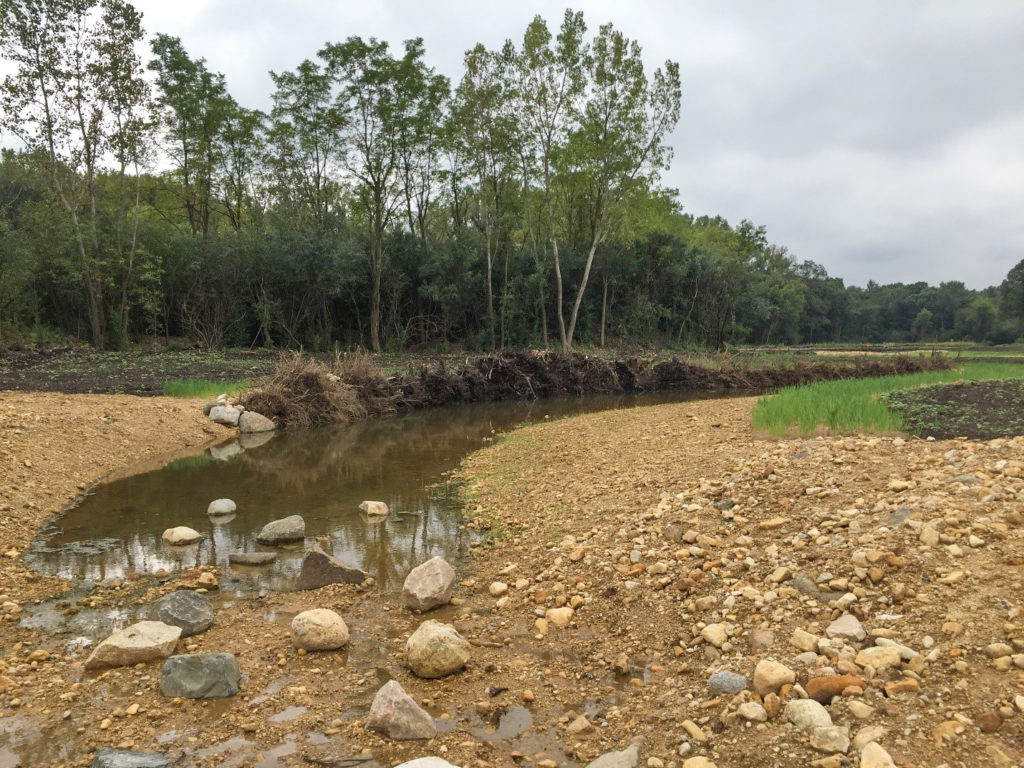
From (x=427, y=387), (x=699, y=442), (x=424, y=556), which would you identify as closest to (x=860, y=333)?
(x=427, y=387)

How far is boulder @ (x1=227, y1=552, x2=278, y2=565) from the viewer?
6.10 meters

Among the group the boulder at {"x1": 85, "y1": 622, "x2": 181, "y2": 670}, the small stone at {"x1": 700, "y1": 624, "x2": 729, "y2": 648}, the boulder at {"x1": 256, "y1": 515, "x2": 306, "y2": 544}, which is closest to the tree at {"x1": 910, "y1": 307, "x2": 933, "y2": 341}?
the boulder at {"x1": 256, "y1": 515, "x2": 306, "y2": 544}

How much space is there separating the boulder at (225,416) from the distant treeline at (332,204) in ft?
42.8

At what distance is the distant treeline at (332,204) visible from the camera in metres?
22.9

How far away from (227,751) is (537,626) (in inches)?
79.3

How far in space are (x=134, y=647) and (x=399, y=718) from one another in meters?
2.01

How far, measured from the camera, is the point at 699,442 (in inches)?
358

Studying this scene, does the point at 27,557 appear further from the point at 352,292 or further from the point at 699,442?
the point at 352,292

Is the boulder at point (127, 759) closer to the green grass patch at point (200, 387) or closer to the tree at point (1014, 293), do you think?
the green grass patch at point (200, 387)

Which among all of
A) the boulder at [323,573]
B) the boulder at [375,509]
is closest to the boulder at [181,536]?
the boulder at [375,509]

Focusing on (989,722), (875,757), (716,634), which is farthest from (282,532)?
(989,722)

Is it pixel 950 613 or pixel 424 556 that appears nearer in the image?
pixel 950 613

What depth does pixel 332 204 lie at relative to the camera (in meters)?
34.4

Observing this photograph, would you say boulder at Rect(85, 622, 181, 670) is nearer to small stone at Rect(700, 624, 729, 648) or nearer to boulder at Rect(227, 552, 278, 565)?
boulder at Rect(227, 552, 278, 565)
